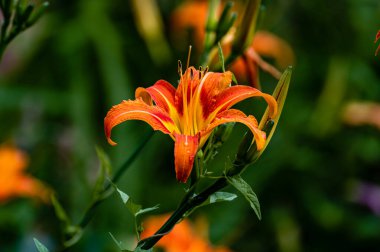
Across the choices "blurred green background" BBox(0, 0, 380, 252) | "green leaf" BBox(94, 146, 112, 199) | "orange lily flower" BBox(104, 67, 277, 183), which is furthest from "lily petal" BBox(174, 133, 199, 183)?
"blurred green background" BBox(0, 0, 380, 252)

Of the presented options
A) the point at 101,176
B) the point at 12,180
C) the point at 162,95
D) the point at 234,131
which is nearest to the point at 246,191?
the point at 162,95

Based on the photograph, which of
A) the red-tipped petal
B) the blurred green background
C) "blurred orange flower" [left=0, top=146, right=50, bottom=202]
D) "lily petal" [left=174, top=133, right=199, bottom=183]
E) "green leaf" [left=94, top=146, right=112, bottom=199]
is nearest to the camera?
"lily petal" [left=174, top=133, right=199, bottom=183]

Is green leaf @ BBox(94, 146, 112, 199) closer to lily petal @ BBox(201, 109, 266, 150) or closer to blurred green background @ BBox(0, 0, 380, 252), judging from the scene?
lily petal @ BBox(201, 109, 266, 150)

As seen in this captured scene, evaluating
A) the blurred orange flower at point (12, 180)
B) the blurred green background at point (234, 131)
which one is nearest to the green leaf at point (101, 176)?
the blurred orange flower at point (12, 180)

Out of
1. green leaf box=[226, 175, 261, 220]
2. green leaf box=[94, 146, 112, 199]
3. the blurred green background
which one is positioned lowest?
the blurred green background

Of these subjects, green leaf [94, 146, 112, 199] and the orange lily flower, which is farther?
green leaf [94, 146, 112, 199]

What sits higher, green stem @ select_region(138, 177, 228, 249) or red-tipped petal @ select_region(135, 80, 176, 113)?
red-tipped petal @ select_region(135, 80, 176, 113)

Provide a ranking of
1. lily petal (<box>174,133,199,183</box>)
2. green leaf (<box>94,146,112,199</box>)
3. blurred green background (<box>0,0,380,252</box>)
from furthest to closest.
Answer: blurred green background (<box>0,0,380,252</box>)
green leaf (<box>94,146,112,199</box>)
lily petal (<box>174,133,199,183</box>)

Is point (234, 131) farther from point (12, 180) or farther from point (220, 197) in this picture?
point (220, 197)
